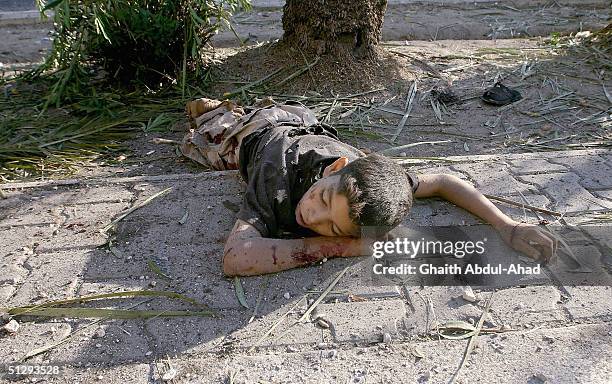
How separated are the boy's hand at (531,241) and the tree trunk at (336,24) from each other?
267 cm

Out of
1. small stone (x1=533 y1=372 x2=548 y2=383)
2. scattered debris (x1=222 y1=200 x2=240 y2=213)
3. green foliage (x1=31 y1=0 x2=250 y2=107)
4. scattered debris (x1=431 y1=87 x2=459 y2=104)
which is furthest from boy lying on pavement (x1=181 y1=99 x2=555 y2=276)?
green foliage (x1=31 y1=0 x2=250 y2=107)

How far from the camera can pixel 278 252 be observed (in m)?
2.84

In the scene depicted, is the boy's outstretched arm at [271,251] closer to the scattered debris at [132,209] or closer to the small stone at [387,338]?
the small stone at [387,338]

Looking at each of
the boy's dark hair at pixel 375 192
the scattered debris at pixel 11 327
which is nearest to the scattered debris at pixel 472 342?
the boy's dark hair at pixel 375 192

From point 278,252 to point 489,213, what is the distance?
995mm

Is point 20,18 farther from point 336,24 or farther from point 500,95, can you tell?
point 500,95

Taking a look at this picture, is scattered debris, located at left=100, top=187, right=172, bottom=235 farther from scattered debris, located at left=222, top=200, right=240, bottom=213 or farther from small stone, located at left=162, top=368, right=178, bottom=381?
small stone, located at left=162, top=368, right=178, bottom=381

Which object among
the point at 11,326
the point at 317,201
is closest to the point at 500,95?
the point at 317,201

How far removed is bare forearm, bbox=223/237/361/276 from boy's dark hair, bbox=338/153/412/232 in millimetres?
216

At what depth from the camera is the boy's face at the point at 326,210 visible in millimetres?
2691

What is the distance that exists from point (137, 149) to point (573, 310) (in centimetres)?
302

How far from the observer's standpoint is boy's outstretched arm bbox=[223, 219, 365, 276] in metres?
2.81

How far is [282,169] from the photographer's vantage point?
10.1ft

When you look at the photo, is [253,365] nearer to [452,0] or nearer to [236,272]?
[236,272]
